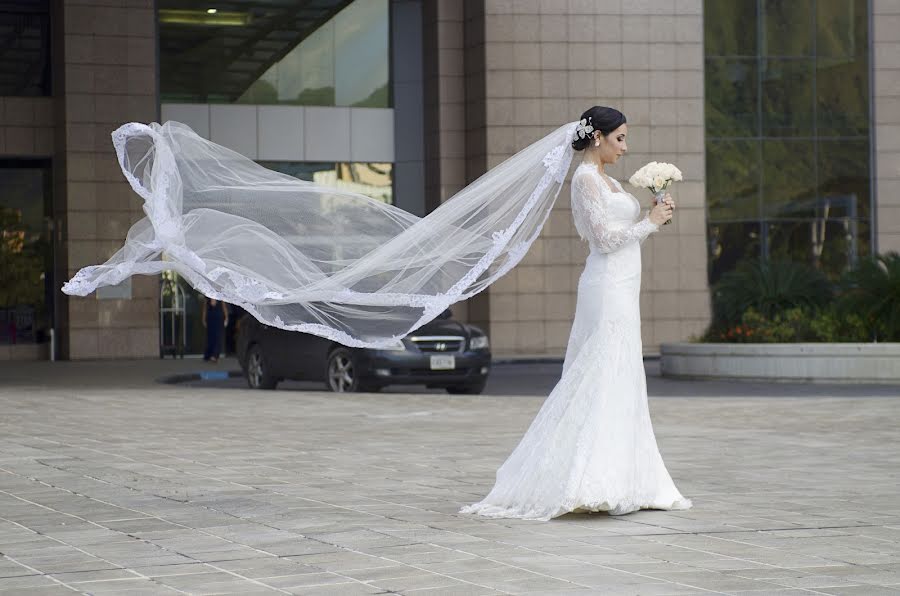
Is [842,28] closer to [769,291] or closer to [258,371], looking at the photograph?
[769,291]

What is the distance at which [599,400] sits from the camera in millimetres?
9188

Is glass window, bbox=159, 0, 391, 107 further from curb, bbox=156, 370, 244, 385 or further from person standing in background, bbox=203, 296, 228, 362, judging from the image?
curb, bbox=156, 370, 244, 385

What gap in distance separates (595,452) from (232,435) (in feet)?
21.2

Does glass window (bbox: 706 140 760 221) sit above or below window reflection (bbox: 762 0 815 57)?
below

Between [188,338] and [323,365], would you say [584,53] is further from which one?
[323,365]

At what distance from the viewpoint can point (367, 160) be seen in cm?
3691

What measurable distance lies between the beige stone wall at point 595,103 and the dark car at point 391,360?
42.3ft

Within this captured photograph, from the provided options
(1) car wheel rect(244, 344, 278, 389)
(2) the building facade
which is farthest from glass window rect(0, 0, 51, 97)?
(1) car wheel rect(244, 344, 278, 389)

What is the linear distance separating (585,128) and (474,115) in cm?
2704

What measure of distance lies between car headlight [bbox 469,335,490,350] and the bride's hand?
1251 centimetres

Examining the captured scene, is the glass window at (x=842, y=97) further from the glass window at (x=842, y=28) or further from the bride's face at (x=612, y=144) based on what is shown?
the bride's face at (x=612, y=144)

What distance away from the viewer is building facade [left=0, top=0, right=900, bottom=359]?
3447 cm

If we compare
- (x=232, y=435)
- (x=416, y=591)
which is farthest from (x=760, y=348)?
(x=416, y=591)

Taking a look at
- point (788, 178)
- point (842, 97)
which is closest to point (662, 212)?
point (788, 178)
